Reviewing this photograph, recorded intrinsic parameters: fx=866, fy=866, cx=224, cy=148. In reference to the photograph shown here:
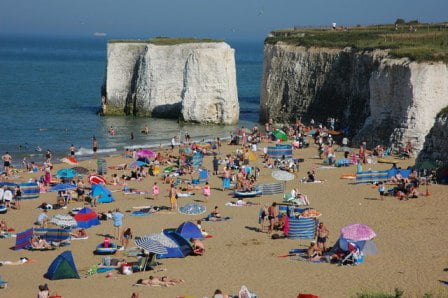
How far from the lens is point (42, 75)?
340 ft

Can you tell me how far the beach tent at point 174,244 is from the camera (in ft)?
70.5

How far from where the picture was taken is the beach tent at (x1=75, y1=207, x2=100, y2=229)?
2531cm

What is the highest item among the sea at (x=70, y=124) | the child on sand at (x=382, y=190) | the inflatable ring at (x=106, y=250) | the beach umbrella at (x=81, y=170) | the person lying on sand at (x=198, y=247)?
the child on sand at (x=382, y=190)

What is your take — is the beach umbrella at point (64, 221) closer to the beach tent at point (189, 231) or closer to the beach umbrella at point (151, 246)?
the beach tent at point (189, 231)

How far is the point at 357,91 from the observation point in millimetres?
46375

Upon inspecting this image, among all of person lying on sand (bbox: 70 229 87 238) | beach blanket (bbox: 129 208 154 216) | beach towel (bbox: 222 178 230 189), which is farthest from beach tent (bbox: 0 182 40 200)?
beach towel (bbox: 222 178 230 189)

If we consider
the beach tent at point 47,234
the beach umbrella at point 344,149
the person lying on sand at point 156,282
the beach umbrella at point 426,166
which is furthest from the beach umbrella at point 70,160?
the person lying on sand at point 156,282

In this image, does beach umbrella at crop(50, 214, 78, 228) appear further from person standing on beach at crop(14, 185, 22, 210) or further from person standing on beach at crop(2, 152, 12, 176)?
person standing on beach at crop(2, 152, 12, 176)

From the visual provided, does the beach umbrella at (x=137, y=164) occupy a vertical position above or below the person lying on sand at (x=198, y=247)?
below

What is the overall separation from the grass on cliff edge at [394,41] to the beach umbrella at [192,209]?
15.8 m

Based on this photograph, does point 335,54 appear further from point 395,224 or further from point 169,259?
point 169,259

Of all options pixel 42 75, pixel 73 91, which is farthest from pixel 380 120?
pixel 42 75

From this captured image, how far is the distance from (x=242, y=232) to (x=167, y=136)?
24.3 meters

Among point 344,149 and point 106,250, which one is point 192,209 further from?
point 344,149
